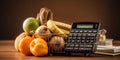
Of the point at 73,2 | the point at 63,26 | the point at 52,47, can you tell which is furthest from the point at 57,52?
the point at 73,2

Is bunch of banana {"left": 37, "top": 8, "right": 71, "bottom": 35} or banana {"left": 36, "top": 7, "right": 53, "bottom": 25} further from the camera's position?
banana {"left": 36, "top": 7, "right": 53, "bottom": 25}

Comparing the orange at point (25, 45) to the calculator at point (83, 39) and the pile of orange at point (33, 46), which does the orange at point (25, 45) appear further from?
the calculator at point (83, 39)

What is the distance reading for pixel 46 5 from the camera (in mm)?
2393

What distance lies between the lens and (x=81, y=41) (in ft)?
4.03

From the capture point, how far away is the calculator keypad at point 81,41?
1.22 meters

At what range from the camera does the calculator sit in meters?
1.22

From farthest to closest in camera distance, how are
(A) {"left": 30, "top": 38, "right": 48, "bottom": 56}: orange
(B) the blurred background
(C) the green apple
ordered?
1. (B) the blurred background
2. (C) the green apple
3. (A) {"left": 30, "top": 38, "right": 48, "bottom": 56}: orange

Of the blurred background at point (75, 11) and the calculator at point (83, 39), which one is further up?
the blurred background at point (75, 11)

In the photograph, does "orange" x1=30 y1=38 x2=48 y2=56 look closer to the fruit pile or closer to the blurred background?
the fruit pile

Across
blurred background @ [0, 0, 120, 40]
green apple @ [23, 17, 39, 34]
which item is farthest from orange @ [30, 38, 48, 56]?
blurred background @ [0, 0, 120, 40]

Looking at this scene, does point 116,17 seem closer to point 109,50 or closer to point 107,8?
point 107,8

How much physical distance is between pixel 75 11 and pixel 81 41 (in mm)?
1174

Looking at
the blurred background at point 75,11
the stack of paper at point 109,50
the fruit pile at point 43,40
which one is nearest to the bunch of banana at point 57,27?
the fruit pile at point 43,40

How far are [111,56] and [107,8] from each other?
119 cm
